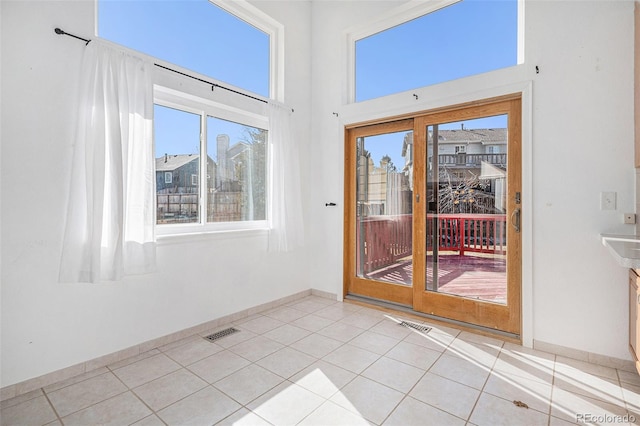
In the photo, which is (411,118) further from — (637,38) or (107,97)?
(107,97)

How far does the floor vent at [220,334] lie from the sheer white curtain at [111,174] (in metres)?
0.84

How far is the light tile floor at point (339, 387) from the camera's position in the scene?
5.51 feet

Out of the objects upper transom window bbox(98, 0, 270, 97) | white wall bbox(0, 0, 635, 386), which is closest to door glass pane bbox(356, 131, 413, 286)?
white wall bbox(0, 0, 635, 386)

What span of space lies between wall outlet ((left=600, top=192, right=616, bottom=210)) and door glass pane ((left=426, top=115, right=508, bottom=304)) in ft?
2.07

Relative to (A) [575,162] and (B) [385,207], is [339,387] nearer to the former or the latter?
(B) [385,207]

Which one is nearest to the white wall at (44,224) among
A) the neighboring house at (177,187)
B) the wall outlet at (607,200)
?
the neighboring house at (177,187)

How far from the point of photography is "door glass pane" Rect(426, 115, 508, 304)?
2721mm

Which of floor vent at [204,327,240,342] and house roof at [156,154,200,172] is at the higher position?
house roof at [156,154,200,172]

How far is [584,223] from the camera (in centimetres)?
227

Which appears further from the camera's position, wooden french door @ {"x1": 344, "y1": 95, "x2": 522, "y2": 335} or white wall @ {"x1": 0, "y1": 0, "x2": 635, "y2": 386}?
wooden french door @ {"x1": 344, "y1": 95, "x2": 522, "y2": 335}

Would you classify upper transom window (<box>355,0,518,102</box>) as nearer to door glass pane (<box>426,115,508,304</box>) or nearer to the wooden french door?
A: the wooden french door

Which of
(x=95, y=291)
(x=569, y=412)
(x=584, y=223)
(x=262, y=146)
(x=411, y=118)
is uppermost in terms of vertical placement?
(x=411, y=118)

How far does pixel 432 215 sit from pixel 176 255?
2.44 metres

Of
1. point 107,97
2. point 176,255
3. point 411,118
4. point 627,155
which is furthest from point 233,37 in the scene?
point 627,155
